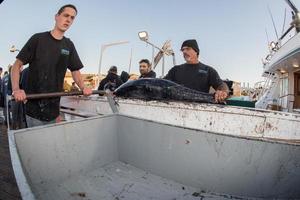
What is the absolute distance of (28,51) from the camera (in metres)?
3.09

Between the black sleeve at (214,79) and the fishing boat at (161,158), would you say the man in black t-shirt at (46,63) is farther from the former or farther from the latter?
the black sleeve at (214,79)

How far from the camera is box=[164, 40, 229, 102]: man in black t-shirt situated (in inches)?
173

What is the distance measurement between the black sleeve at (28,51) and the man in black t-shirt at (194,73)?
2237 millimetres

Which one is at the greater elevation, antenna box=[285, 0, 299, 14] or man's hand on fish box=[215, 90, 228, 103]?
antenna box=[285, 0, 299, 14]

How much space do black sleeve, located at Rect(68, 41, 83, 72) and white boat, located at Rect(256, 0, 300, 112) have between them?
19.7 ft

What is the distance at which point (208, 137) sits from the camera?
7.50 ft

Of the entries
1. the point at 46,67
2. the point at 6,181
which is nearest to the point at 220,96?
the point at 46,67

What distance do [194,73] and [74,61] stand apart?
184 cm

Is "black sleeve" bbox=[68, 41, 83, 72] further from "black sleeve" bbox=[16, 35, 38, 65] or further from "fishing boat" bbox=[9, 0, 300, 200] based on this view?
"fishing boat" bbox=[9, 0, 300, 200]

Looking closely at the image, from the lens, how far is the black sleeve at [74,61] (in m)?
3.43

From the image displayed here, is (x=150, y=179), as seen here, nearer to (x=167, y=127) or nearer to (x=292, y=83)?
(x=167, y=127)

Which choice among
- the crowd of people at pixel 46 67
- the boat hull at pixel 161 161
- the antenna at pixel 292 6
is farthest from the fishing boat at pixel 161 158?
the antenna at pixel 292 6

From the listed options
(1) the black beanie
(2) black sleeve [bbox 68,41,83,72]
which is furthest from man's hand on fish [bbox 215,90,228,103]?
(2) black sleeve [bbox 68,41,83,72]

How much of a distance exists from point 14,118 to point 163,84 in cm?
184
